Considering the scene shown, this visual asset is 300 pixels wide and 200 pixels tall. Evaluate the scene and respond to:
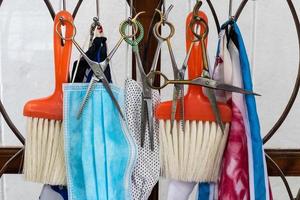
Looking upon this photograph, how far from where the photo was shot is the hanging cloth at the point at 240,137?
1.28ft

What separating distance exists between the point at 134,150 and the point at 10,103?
27cm

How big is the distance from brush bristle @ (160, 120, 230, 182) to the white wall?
17cm

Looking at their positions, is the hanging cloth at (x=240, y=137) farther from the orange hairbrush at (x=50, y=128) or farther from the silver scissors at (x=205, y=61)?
the orange hairbrush at (x=50, y=128)

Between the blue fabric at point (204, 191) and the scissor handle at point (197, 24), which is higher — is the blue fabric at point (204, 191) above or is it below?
below

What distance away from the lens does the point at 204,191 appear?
0.44m

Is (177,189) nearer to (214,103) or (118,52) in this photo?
(214,103)

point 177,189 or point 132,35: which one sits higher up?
point 132,35

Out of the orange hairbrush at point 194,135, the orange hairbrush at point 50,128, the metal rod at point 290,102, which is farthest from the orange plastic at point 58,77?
the metal rod at point 290,102

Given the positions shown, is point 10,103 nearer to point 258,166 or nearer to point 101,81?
point 101,81

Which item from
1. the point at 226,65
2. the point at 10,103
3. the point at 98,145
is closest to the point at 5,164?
the point at 10,103

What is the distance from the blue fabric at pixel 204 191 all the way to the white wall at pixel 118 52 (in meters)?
0.15

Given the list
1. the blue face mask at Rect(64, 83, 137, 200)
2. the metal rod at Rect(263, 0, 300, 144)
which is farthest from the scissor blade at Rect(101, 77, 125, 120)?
the metal rod at Rect(263, 0, 300, 144)

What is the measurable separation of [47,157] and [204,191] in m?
0.17

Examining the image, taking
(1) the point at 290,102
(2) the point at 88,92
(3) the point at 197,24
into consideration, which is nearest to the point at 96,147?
(2) the point at 88,92
